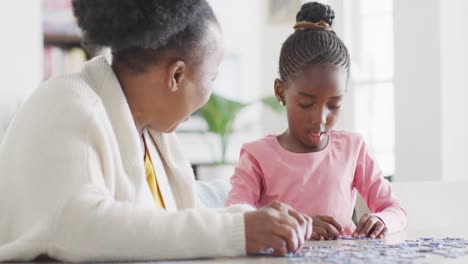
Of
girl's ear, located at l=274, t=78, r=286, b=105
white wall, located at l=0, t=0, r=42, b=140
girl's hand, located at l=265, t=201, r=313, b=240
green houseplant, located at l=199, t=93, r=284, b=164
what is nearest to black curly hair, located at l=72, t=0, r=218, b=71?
girl's hand, located at l=265, t=201, r=313, b=240

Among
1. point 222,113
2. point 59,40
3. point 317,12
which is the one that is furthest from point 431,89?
point 59,40

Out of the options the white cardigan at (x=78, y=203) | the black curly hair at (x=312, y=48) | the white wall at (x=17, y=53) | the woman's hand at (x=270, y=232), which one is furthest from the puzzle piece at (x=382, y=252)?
the white wall at (x=17, y=53)

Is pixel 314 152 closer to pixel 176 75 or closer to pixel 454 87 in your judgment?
pixel 176 75

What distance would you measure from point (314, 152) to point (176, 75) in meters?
0.72

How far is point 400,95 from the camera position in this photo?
14.8 feet

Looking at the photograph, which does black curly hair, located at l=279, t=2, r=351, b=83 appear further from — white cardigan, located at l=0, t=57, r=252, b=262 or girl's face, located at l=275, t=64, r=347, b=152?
white cardigan, located at l=0, t=57, r=252, b=262

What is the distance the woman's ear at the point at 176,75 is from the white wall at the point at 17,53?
9.16 feet

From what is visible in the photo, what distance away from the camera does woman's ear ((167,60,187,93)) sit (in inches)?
62.4

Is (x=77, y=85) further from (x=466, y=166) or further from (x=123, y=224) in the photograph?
(x=466, y=166)

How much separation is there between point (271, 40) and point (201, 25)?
619 cm

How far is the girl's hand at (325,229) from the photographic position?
5.99 feet

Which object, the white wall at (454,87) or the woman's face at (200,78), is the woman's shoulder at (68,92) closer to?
the woman's face at (200,78)

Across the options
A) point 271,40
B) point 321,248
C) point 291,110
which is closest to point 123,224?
point 321,248

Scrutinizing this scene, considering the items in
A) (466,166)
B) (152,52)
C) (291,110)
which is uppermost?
(152,52)
